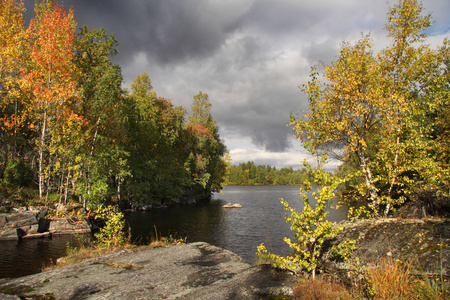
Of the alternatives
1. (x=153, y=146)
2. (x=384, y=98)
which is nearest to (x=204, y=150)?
(x=153, y=146)

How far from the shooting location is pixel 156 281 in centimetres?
800

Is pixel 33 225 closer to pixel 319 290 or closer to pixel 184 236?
pixel 184 236

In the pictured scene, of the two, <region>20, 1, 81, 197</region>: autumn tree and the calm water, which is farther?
<region>20, 1, 81, 197</region>: autumn tree

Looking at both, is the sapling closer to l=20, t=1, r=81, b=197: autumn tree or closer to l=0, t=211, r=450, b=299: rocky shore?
l=0, t=211, r=450, b=299: rocky shore

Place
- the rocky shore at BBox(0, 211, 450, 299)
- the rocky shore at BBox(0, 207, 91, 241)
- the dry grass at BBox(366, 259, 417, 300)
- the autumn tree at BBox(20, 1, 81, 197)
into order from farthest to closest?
the autumn tree at BBox(20, 1, 81, 197)
the rocky shore at BBox(0, 207, 91, 241)
the rocky shore at BBox(0, 211, 450, 299)
the dry grass at BBox(366, 259, 417, 300)

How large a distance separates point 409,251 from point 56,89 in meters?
25.3

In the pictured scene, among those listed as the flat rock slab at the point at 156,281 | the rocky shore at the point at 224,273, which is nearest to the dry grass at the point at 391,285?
the rocky shore at the point at 224,273

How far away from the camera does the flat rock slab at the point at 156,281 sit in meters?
6.93

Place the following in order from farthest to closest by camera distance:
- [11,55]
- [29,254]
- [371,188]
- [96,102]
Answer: [96,102] < [11,55] < [29,254] < [371,188]

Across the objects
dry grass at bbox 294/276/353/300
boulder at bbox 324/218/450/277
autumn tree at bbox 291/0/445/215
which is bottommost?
dry grass at bbox 294/276/353/300

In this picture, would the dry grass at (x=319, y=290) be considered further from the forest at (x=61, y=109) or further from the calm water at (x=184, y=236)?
the forest at (x=61, y=109)

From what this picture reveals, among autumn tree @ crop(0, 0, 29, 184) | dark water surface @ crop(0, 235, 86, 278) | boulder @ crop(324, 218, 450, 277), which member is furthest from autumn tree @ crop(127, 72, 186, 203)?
boulder @ crop(324, 218, 450, 277)

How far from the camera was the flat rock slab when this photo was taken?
6934mm

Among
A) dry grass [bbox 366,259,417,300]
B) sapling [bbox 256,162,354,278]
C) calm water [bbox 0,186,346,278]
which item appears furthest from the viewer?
calm water [bbox 0,186,346,278]
